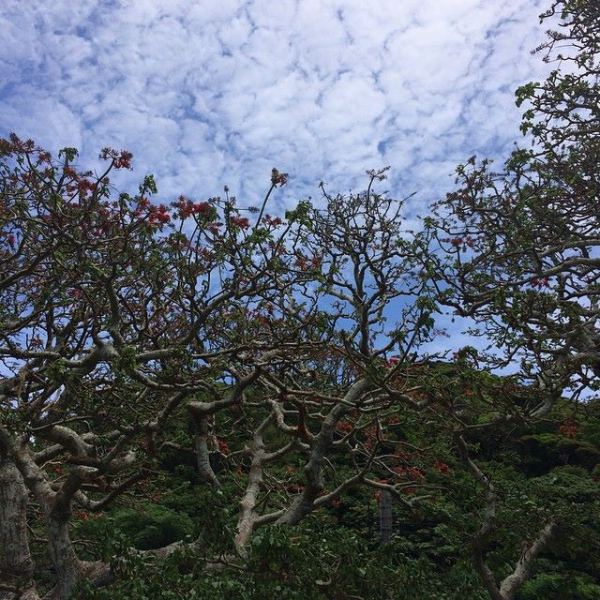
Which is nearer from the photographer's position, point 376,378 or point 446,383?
point 376,378

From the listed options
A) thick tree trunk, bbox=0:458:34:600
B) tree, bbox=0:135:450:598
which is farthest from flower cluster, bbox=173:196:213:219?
thick tree trunk, bbox=0:458:34:600

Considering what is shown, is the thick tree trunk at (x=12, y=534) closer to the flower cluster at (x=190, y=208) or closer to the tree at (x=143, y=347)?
the tree at (x=143, y=347)

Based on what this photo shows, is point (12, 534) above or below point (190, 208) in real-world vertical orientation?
below

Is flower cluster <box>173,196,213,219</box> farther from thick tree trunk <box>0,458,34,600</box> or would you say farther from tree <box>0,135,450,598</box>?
thick tree trunk <box>0,458,34,600</box>

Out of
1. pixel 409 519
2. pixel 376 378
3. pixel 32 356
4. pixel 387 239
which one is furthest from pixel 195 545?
pixel 409 519

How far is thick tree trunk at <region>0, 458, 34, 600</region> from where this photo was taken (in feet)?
23.0

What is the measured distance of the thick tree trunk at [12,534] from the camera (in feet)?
23.0

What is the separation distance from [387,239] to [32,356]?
5364 mm

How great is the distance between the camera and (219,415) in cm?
1141

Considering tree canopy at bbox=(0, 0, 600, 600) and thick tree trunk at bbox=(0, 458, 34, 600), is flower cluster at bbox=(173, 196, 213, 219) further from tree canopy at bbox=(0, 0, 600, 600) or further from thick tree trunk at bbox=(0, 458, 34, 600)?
thick tree trunk at bbox=(0, 458, 34, 600)

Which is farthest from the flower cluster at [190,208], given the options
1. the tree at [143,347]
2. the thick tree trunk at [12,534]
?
the thick tree trunk at [12,534]

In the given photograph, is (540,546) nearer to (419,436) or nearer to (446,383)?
(446,383)

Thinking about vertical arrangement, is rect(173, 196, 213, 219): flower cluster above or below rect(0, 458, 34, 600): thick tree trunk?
above

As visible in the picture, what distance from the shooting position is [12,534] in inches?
283
